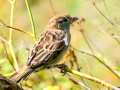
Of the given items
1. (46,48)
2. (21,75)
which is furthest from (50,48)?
(21,75)

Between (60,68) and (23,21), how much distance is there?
3.24 m

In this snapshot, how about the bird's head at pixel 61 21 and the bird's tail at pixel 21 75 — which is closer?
the bird's tail at pixel 21 75

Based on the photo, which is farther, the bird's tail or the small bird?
the small bird

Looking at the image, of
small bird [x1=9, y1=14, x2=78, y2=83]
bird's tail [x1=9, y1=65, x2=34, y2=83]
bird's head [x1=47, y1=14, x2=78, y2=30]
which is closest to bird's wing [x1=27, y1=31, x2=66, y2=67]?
small bird [x1=9, y1=14, x2=78, y2=83]

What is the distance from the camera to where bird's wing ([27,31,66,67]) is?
11.0ft

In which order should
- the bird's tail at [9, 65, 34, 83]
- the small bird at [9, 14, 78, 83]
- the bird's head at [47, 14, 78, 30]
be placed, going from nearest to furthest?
the bird's tail at [9, 65, 34, 83] < the small bird at [9, 14, 78, 83] < the bird's head at [47, 14, 78, 30]

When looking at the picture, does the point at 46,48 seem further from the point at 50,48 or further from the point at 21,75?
the point at 21,75

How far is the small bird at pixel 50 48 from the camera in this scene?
3.29m

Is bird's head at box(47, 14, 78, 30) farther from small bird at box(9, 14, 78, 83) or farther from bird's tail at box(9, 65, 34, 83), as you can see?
bird's tail at box(9, 65, 34, 83)

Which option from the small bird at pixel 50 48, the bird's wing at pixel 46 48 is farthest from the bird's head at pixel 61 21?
the bird's wing at pixel 46 48

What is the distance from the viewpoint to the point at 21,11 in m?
6.50

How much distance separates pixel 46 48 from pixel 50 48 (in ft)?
0.22

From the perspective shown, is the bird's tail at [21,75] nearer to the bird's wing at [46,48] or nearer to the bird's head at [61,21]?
the bird's wing at [46,48]

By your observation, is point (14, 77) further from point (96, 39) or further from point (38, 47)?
point (96, 39)
